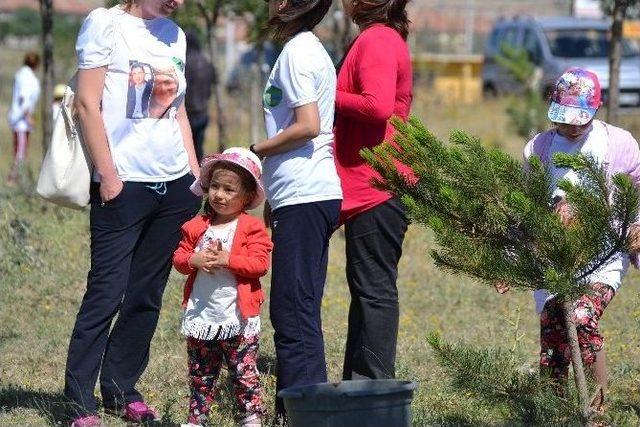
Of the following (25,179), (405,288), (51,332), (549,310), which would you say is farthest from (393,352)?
(25,179)

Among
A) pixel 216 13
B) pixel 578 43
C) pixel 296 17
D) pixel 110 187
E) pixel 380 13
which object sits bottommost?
pixel 110 187

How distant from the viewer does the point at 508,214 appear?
4.30 m

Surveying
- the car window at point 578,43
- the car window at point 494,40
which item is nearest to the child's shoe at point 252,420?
the car window at point 578,43

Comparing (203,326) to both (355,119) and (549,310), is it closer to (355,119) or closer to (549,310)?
(355,119)

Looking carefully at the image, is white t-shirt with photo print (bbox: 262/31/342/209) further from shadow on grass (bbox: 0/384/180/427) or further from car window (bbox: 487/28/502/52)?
car window (bbox: 487/28/502/52)

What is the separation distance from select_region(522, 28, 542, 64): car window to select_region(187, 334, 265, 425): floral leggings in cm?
1707

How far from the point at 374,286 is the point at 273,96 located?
3.16ft

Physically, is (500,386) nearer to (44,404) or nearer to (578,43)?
(44,404)

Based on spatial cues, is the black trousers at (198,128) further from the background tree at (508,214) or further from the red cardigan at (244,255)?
the background tree at (508,214)

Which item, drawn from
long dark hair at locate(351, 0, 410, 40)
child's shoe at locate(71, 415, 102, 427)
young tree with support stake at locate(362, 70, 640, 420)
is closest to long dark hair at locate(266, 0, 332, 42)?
long dark hair at locate(351, 0, 410, 40)

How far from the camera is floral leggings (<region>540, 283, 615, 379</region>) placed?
5.10 meters

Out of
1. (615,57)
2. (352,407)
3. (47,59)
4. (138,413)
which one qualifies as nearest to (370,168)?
(352,407)

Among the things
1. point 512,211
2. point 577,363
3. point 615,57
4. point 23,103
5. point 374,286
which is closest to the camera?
point 512,211

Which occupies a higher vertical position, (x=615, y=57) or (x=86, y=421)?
(x=615, y=57)
